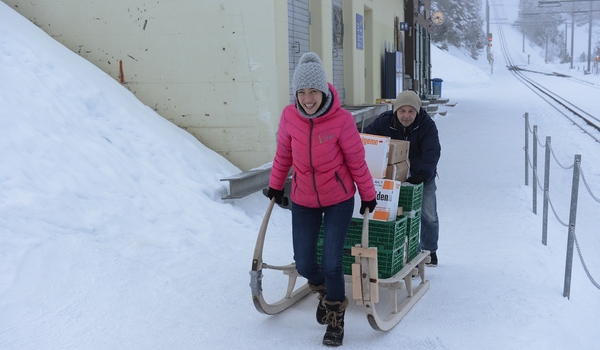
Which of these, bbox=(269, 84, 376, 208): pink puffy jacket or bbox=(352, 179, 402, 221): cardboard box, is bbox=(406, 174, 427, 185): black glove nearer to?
bbox=(352, 179, 402, 221): cardboard box

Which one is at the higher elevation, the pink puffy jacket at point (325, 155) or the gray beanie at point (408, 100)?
the gray beanie at point (408, 100)

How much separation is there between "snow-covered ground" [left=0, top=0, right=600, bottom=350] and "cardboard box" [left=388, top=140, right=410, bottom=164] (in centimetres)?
122

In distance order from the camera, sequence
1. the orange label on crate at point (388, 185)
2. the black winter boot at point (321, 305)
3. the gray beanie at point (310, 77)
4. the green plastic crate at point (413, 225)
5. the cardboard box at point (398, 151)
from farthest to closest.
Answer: the green plastic crate at point (413, 225) < the cardboard box at point (398, 151) < the orange label on crate at point (388, 185) < the black winter boot at point (321, 305) < the gray beanie at point (310, 77)

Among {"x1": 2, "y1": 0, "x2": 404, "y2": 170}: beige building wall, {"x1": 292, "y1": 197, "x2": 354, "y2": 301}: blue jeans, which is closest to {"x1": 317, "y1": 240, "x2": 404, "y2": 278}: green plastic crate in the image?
{"x1": 292, "y1": 197, "x2": 354, "y2": 301}: blue jeans

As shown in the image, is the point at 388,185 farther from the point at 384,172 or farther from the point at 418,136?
the point at 418,136

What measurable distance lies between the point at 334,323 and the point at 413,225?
4.90ft

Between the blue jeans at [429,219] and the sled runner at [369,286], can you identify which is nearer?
the sled runner at [369,286]

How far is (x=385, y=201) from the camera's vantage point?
5.24 m

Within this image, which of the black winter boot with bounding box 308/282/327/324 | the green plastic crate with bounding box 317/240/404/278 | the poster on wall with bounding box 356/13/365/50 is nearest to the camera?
the black winter boot with bounding box 308/282/327/324

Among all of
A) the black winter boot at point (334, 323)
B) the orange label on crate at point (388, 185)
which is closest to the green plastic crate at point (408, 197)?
the orange label on crate at point (388, 185)

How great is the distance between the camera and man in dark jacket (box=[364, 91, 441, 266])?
5941 mm

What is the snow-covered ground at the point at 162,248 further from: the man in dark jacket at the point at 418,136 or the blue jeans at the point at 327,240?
the man in dark jacket at the point at 418,136

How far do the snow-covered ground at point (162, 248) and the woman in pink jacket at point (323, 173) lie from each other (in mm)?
515

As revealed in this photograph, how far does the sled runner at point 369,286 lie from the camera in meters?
4.48
